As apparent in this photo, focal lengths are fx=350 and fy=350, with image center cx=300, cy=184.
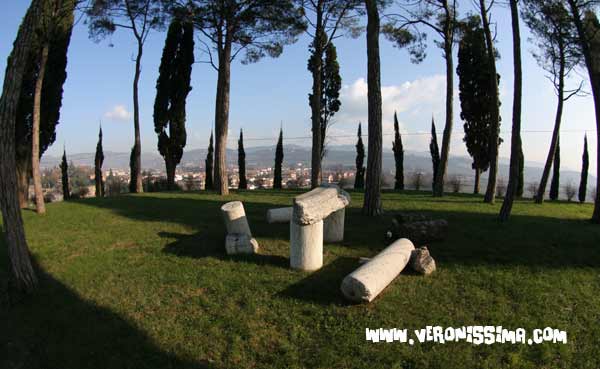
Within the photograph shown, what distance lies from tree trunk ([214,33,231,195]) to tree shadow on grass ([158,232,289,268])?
592 cm

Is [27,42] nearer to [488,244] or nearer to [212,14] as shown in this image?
[488,244]

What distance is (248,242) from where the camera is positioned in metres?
6.14

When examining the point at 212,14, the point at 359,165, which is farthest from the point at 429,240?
the point at 359,165

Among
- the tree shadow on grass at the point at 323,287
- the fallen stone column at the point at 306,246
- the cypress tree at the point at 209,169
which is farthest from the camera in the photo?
the cypress tree at the point at 209,169

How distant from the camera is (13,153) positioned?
4.91 meters

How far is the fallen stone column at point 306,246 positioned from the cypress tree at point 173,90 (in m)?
17.3

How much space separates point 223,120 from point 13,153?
8685 millimetres

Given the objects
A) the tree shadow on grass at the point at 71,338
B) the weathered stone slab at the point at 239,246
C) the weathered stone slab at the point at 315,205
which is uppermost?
the weathered stone slab at the point at 315,205

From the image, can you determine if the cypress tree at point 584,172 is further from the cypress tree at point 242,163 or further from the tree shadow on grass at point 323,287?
the tree shadow on grass at point 323,287

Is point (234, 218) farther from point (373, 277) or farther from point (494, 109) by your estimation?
point (494, 109)

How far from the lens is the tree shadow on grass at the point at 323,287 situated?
4.53 meters

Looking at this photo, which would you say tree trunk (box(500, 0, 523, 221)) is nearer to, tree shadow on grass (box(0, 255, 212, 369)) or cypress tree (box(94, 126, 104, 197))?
tree shadow on grass (box(0, 255, 212, 369))

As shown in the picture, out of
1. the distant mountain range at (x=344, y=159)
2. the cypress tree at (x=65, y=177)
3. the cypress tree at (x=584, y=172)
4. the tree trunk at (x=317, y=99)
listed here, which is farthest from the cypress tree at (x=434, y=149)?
the cypress tree at (x=65, y=177)

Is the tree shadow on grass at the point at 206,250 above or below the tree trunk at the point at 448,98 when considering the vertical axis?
below
